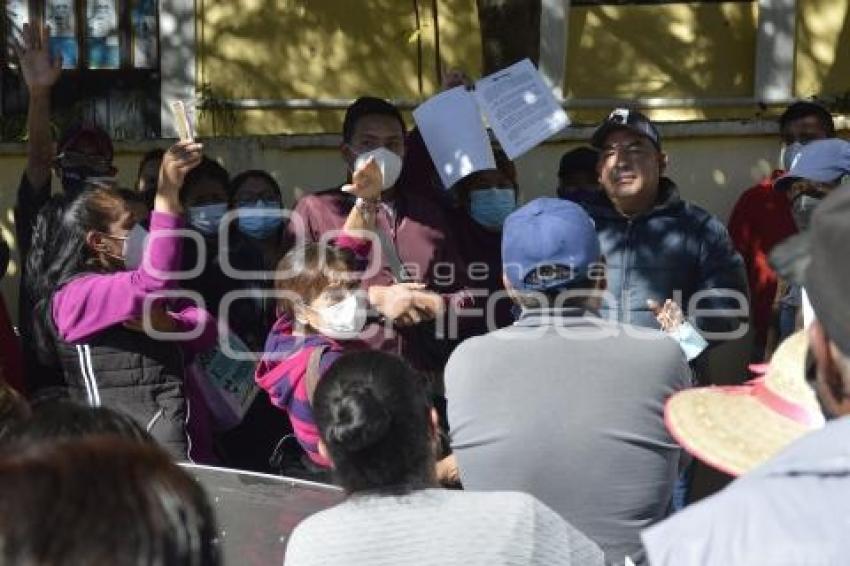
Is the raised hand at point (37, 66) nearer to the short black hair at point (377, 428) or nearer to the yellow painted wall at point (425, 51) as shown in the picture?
the short black hair at point (377, 428)

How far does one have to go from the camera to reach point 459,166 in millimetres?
5617

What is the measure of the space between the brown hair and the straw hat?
2.26 meters

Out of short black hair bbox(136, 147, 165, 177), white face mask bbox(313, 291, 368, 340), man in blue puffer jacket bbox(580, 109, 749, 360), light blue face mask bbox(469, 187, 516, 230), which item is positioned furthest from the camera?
short black hair bbox(136, 147, 165, 177)

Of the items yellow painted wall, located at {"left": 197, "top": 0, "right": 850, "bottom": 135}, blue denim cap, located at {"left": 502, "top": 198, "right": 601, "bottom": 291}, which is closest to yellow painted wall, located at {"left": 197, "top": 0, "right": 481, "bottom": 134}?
yellow painted wall, located at {"left": 197, "top": 0, "right": 850, "bottom": 135}

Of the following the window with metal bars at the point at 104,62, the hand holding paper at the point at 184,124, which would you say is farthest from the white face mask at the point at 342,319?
the window with metal bars at the point at 104,62

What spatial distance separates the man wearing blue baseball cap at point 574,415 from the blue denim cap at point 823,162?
96.5 inches

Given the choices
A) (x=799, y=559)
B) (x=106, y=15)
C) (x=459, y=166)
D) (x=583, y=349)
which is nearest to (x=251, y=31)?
(x=106, y=15)

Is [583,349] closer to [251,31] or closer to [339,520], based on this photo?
[339,520]

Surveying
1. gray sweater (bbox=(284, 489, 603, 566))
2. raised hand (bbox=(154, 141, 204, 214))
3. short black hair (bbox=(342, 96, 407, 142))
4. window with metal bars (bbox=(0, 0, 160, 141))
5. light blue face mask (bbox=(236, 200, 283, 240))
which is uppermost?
window with metal bars (bbox=(0, 0, 160, 141))

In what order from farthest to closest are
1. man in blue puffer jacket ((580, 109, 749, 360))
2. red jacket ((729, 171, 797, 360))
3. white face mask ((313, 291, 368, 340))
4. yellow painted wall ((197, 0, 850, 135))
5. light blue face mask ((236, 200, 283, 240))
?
1. yellow painted wall ((197, 0, 850, 135))
2. red jacket ((729, 171, 797, 360))
3. light blue face mask ((236, 200, 283, 240))
4. man in blue puffer jacket ((580, 109, 749, 360))
5. white face mask ((313, 291, 368, 340))

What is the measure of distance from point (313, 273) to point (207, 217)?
1.70 meters

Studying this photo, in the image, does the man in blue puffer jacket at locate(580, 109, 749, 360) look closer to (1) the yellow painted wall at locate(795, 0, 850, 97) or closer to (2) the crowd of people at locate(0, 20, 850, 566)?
(2) the crowd of people at locate(0, 20, 850, 566)

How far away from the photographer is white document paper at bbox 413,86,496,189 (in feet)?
18.5

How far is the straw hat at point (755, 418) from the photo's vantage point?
227 cm
